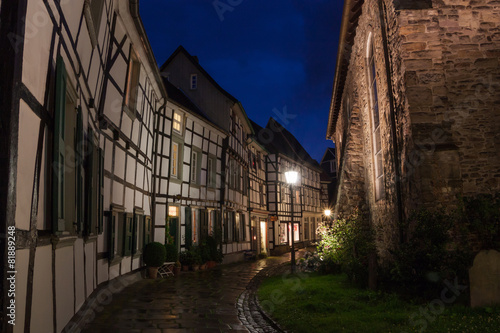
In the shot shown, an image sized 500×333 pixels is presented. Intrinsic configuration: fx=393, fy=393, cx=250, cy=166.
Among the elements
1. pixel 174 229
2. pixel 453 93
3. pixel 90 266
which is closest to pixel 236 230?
pixel 174 229

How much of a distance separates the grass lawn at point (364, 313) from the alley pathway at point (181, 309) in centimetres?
53

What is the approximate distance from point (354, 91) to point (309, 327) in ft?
32.4

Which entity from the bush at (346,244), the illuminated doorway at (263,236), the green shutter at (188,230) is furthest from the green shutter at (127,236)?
the illuminated doorway at (263,236)

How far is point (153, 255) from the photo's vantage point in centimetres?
1216

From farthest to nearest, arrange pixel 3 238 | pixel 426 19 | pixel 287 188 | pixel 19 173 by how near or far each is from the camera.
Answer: pixel 287 188
pixel 426 19
pixel 19 173
pixel 3 238

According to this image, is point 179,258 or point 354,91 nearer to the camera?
point 354,91

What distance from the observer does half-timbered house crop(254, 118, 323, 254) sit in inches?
1139

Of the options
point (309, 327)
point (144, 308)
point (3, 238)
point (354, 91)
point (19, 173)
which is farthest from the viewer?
point (354, 91)

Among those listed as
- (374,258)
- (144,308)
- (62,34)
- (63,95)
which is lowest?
(144,308)

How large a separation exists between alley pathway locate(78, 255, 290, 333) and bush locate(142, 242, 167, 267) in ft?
2.39

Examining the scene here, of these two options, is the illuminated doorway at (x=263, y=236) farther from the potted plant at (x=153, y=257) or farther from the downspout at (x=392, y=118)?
the downspout at (x=392, y=118)

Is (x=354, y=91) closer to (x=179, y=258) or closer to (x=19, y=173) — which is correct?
(x=179, y=258)

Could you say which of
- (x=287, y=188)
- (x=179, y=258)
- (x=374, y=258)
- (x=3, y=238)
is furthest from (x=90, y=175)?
(x=287, y=188)

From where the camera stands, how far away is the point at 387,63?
29.5ft
